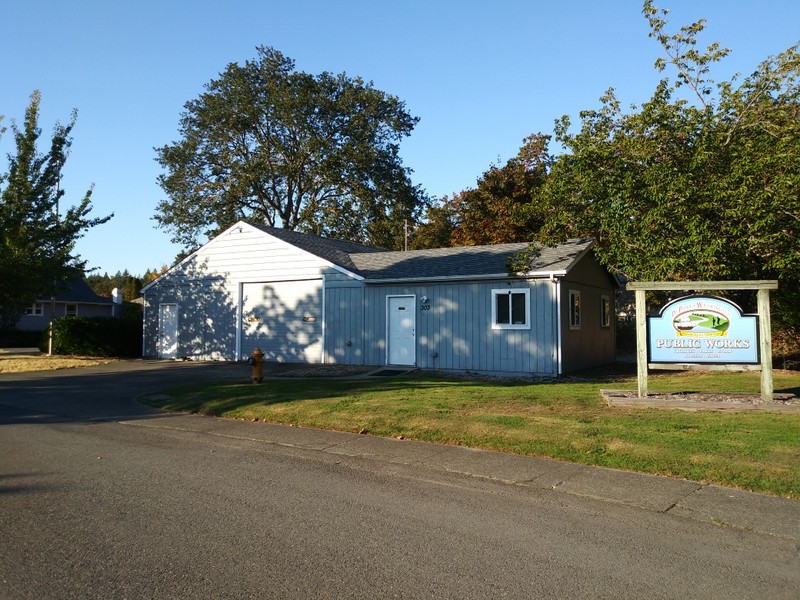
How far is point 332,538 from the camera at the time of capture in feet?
17.1

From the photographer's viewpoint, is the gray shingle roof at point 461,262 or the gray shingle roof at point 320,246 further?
the gray shingle roof at point 320,246

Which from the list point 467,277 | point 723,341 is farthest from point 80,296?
point 723,341

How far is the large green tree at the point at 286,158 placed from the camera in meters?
41.1

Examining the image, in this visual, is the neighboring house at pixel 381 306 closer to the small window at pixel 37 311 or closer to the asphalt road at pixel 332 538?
the asphalt road at pixel 332 538

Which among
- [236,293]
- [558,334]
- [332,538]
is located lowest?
[332,538]

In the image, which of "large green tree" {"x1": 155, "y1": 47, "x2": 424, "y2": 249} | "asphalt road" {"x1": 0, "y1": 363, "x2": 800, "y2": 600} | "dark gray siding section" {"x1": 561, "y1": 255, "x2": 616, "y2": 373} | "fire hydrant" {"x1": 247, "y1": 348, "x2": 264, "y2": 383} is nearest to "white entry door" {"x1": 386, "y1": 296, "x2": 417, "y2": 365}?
"dark gray siding section" {"x1": 561, "y1": 255, "x2": 616, "y2": 373}

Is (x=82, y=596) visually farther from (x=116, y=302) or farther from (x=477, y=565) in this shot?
(x=116, y=302)

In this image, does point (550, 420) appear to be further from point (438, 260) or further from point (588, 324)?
point (438, 260)

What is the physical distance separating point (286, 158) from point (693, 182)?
3089 cm

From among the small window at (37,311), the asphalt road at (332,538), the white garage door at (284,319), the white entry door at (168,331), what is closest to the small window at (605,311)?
the white garage door at (284,319)

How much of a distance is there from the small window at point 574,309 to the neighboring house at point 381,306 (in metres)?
0.03

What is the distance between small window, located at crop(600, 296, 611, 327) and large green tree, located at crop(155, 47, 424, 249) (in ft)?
70.4

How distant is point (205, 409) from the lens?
1217cm

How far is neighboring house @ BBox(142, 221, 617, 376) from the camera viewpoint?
18078 millimetres
